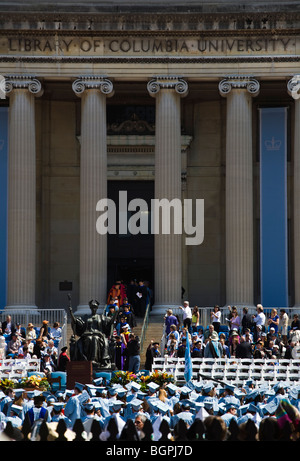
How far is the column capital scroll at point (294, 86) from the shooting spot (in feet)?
150

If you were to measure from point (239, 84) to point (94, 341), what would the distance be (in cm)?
1686

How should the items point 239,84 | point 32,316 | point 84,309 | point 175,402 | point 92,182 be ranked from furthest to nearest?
point 239,84 < point 92,182 < point 84,309 < point 32,316 < point 175,402

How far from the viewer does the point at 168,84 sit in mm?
45875

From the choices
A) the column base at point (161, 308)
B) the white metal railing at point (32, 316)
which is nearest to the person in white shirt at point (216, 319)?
the column base at point (161, 308)

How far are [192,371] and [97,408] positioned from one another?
1323 cm

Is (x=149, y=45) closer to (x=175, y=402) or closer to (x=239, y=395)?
(x=239, y=395)

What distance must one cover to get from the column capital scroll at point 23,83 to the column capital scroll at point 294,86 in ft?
33.4

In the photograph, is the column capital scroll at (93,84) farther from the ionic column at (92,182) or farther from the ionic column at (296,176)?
the ionic column at (296,176)

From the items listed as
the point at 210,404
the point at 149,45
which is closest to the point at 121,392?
the point at 210,404

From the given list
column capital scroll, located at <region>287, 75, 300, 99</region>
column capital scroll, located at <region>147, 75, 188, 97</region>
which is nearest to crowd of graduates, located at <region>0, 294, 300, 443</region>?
column capital scroll, located at <region>147, 75, 188, 97</region>

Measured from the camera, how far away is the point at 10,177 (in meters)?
45.5

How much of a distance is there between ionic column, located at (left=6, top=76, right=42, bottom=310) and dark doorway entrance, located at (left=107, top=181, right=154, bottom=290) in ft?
17.5
